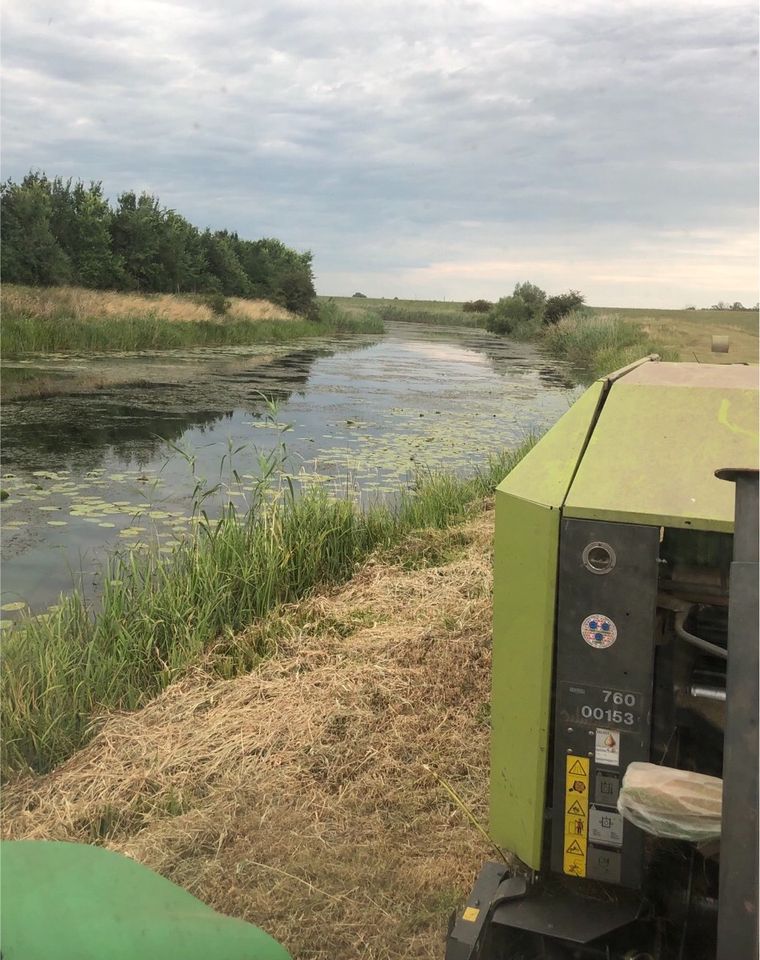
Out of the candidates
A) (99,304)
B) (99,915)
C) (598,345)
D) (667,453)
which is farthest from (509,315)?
(99,915)

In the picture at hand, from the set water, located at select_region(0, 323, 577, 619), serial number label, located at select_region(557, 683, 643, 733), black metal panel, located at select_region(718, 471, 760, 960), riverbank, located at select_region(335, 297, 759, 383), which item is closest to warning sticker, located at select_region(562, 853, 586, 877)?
serial number label, located at select_region(557, 683, 643, 733)

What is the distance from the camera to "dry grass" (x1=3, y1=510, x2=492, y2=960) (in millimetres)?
2219

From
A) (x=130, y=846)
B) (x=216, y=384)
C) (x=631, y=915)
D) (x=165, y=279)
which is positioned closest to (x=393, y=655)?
(x=130, y=846)

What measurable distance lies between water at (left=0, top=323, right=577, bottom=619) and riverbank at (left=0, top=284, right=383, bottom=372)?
1.28 metres

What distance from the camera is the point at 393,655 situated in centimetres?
362

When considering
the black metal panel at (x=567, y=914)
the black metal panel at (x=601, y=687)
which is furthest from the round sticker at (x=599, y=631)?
the black metal panel at (x=567, y=914)

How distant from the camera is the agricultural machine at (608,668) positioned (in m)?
1.53

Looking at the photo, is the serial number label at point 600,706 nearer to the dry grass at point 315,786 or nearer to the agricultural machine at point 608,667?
the agricultural machine at point 608,667

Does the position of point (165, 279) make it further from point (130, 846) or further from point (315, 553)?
point (130, 846)

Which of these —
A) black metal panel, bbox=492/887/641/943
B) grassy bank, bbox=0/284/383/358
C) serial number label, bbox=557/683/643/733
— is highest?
grassy bank, bbox=0/284/383/358

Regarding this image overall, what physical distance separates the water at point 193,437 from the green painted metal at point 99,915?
3678mm

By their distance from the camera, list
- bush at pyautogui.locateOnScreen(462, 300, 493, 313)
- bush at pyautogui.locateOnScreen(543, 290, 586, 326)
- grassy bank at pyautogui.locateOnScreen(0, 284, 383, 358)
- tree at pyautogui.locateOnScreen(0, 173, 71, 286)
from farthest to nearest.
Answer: bush at pyautogui.locateOnScreen(462, 300, 493, 313) → bush at pyautogui.locateOnScreen(543, 290, 586, 326) → tree at pyautogui.locateOnScreen(0, 173, 71, 286) → grassy bank at pyautogui.locateOnScreen(0, 284, 383, 358)

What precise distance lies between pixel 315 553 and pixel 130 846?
8.75ft

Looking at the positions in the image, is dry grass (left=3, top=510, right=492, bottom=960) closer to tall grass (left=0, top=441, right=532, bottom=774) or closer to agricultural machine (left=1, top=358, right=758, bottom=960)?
tall grass (left=0, top=441, right=532, bottom=774)
